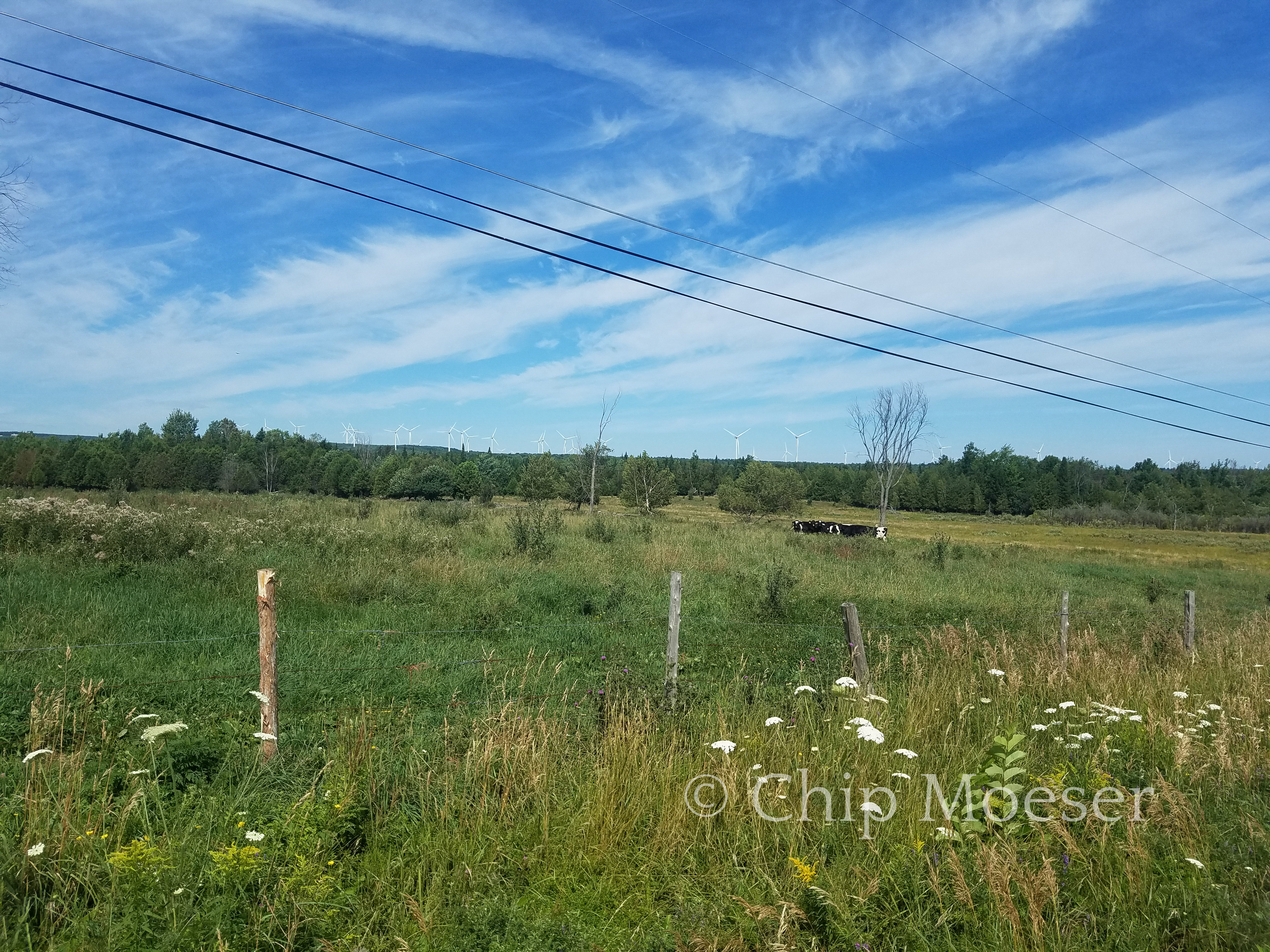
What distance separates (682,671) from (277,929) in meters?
6.06

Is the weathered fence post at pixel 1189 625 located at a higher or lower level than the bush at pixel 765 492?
lower

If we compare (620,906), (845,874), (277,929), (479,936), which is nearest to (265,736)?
(277,929)

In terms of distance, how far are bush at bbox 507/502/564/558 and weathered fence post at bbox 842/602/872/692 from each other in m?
11.4

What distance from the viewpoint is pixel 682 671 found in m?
8.80

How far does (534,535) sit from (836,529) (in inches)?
1113

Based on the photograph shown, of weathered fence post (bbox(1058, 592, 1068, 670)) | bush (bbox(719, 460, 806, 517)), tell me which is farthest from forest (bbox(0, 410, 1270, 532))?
weathered fence post (bbox(1058, 592, 1068, 670))

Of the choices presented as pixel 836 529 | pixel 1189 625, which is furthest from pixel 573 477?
pixel 1189 625

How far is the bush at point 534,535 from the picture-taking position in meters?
17.9

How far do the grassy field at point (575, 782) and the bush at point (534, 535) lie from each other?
6.74 meters

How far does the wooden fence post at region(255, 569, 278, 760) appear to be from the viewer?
4.60 meters

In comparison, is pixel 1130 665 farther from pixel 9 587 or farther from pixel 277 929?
pixel 9 587

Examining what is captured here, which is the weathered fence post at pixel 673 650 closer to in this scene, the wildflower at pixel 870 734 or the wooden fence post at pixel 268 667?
the wildflower at pixel 870 734

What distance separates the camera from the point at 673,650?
628 cm

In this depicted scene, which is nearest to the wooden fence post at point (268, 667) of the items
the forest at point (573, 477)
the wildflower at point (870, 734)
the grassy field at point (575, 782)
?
the grassy field at point (575, 782)
